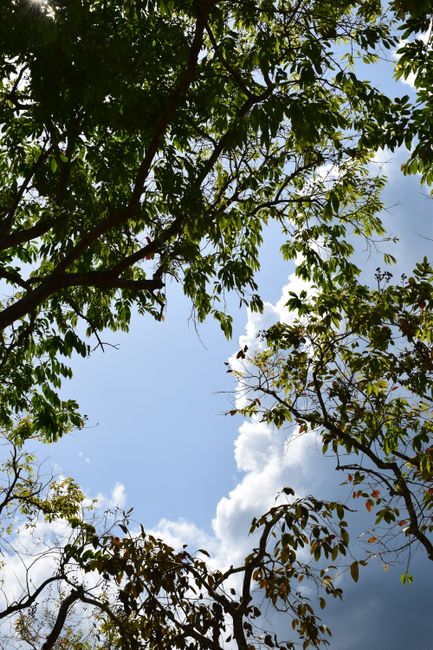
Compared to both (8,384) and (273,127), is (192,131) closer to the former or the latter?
(273,127)

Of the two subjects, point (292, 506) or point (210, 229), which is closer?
point (292, 506)

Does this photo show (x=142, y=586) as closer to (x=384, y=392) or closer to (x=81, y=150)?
(x=384, y=392)

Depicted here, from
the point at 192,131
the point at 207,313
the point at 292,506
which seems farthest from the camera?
the point at 207,313

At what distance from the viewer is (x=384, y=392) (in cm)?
826

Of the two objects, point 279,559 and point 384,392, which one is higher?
point 384,392

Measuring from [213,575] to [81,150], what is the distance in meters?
5.32

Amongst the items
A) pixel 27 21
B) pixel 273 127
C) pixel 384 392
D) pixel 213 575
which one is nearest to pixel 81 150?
pixel 27 21

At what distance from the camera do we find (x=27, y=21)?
4.95 metres

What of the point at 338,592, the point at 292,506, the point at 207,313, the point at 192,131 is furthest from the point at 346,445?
the point at 192,131

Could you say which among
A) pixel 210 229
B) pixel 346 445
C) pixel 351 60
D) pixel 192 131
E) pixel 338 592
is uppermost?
pixel 351 60

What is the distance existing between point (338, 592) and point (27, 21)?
16.4 ft

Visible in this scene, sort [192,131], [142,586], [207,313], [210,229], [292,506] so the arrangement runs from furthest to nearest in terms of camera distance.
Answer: [207,313] < [192,131] < [210,229] < [142,586] < [292,506]

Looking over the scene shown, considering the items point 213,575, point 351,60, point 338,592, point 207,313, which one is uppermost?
point 351,60

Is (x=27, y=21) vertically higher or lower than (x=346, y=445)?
higher
